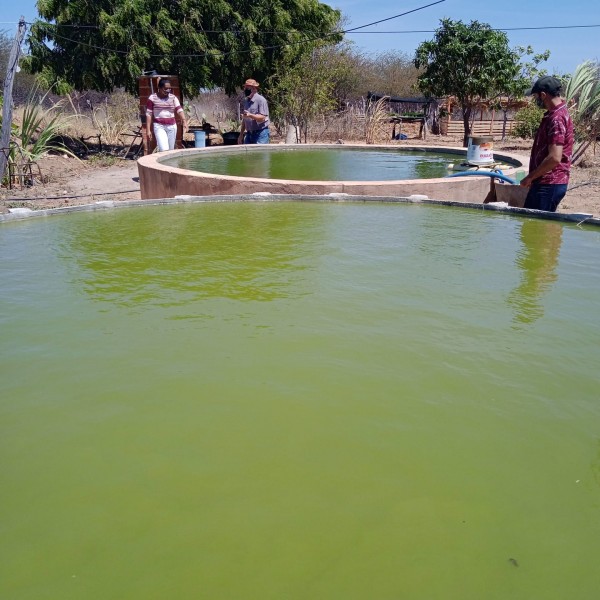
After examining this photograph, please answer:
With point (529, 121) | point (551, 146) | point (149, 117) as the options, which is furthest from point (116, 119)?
point (551, 146)

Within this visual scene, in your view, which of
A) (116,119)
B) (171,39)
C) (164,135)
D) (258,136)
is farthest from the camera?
(116,119)

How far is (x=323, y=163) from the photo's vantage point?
973 cm

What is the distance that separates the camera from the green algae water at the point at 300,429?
→ 1565 millimetres

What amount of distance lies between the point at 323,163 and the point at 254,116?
5.49 ft

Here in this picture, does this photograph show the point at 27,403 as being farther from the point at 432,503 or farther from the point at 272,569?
the point at 432,503

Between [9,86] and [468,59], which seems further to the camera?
[468,59]

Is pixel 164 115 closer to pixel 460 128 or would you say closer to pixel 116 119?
pixel 116 119

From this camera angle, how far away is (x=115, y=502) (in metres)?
1.79

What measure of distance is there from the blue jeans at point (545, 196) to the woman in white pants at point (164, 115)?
629cm

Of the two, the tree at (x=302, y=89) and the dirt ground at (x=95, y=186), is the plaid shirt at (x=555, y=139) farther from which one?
the tree at (x=302, y=89)

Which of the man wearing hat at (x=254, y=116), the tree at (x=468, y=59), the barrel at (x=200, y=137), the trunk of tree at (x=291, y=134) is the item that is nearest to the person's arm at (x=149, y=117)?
the barrel at (x=200, y=137)

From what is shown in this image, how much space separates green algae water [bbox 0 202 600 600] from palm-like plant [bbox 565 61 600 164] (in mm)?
8699

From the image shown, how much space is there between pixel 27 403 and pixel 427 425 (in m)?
1.50

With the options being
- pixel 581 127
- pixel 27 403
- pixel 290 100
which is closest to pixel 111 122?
pixel 290 100
